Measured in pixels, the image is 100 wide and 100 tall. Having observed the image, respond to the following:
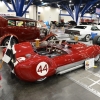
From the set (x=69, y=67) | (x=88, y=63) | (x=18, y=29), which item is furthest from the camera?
(x=18, y=29)

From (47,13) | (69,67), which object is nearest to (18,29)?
Result: (69,67)

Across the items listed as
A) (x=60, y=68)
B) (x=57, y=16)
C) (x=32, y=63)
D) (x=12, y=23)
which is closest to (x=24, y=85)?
(x=32, y=63)

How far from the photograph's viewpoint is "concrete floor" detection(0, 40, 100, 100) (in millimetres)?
2688

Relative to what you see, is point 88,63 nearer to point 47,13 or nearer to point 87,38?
point 87,38

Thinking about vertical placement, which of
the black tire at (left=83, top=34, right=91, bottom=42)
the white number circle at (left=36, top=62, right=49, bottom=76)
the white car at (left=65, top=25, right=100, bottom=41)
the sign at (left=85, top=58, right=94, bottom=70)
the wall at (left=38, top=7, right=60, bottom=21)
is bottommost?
the sign at (left=85, top=58, right=94, bottom=70)

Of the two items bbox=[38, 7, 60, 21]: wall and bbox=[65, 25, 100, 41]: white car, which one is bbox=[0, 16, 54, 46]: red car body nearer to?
bbox=[65, 25, 100, 41]: white car

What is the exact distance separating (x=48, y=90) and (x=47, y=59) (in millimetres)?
721

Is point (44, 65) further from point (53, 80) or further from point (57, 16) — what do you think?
point (57, 16)

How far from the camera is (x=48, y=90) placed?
2.93m

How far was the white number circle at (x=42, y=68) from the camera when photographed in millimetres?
2915

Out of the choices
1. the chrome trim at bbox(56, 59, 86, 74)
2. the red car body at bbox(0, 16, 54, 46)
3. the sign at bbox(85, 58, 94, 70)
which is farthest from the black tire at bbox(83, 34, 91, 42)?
the chrome trim at bbox(56, 59, 86, 74)

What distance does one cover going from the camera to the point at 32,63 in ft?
9.30

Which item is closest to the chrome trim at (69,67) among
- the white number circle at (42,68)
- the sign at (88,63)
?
the sign at (88,63)

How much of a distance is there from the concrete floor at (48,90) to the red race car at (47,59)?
0.73 ft
